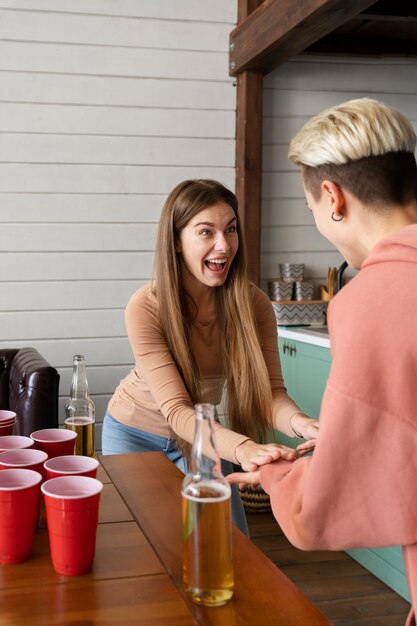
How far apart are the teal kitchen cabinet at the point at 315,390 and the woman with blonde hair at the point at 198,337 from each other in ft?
3.80

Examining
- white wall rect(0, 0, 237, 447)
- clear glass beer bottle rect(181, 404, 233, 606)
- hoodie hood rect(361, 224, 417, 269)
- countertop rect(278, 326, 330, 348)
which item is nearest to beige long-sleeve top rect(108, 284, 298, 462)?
clear glass beer bottle rect(181, 404, 233, 606)

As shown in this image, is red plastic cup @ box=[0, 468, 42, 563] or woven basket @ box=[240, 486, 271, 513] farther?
woven basket @ box=[240, 486, 271, 513]

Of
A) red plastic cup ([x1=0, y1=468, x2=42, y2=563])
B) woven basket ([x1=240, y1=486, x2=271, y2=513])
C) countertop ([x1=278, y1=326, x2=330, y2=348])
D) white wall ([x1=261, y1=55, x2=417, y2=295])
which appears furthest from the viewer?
white wall ([x1=261, y1=55, x2=417, y2=295])

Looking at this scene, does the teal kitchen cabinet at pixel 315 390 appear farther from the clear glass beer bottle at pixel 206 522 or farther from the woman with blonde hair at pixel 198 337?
the clear glass beer bottle at pixel 206 522

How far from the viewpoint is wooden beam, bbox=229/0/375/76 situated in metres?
2.87

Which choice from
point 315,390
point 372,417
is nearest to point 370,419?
point 372,417

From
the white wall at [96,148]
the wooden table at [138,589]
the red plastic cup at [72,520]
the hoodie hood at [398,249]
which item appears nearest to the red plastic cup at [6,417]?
the wooden table at [138,589]

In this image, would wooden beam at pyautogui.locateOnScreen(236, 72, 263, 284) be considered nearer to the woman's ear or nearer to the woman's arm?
the woman's arm

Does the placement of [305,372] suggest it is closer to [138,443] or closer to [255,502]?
[255,502]

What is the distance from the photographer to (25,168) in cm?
377

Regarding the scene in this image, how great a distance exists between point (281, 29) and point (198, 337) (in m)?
1.74

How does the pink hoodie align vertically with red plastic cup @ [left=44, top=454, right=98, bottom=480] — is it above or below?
above

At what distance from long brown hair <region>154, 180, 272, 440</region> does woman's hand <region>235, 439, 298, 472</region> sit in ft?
1.43

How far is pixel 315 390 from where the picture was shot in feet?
11.3
